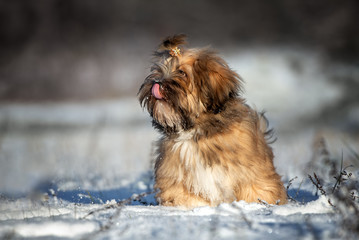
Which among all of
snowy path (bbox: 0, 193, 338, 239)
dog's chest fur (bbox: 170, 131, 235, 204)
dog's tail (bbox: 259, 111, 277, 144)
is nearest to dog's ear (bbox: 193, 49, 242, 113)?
dog's chest fur (bbox: 170, 131, 235, 204)

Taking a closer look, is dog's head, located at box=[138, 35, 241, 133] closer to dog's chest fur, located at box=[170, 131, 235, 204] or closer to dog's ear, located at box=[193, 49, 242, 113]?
dog's ear, located at box=[193, 49, 242, 113]

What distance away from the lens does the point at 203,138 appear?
3453 millimetres

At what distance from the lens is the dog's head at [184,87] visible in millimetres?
3434

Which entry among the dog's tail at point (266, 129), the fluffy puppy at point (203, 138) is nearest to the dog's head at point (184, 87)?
the fluffy puppy at point (203, 138)

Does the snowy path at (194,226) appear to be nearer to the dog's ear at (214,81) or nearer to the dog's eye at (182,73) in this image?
the dog's ear at (214,81)

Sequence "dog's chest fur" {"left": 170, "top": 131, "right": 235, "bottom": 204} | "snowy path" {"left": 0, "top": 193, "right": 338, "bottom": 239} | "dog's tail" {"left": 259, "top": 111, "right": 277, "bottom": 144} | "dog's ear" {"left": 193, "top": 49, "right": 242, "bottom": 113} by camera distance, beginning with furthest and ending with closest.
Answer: "dog's tail" {"left": 259, "top": 111, "right": 277, "bottom": 144} < "dog's ear" {"left": 193, "top": 49, "right": 242, "bottom": 113} < "dog's chest fur" {"left": 170, "top": 131, "right": 235, "bottom": 204} < "snowy path" {"left": 0, "top": 193, "right": 338, "bottom": 239}

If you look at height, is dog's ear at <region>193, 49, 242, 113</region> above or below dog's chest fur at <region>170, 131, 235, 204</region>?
above

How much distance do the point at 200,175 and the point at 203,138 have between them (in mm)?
331

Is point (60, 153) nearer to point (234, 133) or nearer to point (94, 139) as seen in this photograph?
point (94, 139)

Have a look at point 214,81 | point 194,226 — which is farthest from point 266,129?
point 194,226

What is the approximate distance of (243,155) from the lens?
3.39 metres

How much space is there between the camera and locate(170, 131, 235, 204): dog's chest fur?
11.0 ft

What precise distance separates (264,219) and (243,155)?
45.5 inches

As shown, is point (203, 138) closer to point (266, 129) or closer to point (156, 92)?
point (156, 92)
